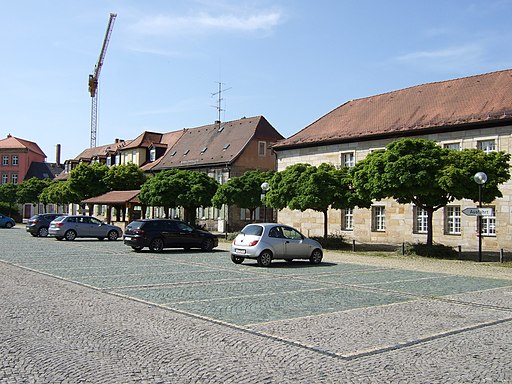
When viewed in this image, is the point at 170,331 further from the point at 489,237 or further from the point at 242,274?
the point at 489,237

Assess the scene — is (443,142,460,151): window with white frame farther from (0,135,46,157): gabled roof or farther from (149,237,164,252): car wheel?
(0,135,46,157): gabled roof

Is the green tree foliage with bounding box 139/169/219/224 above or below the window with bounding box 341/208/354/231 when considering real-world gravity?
above

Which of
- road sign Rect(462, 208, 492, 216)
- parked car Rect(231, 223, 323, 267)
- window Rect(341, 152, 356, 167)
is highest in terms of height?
window Rect(341, 152, 356, 167)

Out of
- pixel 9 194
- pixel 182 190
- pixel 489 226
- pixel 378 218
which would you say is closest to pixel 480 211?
pixel 489 226

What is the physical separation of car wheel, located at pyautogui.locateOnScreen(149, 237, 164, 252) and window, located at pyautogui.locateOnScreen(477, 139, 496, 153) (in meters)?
18.5

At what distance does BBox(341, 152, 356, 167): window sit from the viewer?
39.1 metres

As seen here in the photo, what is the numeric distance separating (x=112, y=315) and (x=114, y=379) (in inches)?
157

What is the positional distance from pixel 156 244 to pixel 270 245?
334 inches

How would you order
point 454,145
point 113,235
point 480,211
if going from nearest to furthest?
point 480,211
point 454,145
point 113,235

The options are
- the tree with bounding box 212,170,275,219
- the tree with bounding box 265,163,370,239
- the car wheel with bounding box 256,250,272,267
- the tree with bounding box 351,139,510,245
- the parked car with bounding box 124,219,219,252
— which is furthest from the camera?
the tree with bounding box 212,170,275,219

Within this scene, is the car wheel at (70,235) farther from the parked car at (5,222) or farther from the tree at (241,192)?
the parked car at (5,222)

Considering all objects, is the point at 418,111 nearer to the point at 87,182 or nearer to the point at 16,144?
the point at 87,182

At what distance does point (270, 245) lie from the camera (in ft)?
65.4

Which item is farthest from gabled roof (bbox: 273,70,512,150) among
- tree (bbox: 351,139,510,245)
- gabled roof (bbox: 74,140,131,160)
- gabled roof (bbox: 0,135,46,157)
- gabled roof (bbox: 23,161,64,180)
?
gabled roof (bbox: 0,135,46,157)
